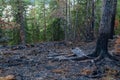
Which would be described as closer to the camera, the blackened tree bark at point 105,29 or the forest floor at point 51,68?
the forest floor at point 51,68

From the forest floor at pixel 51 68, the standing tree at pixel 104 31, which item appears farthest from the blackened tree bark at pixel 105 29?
the forest floor at pixel 51 68

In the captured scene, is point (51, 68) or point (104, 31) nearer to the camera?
point (51, 68)

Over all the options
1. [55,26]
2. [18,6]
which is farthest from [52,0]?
[18,6]

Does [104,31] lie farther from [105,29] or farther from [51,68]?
[51,68]

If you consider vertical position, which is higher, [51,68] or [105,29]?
[105,29]

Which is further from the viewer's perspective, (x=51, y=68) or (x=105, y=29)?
(x=105, y=29)

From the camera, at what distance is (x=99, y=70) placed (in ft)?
31.8

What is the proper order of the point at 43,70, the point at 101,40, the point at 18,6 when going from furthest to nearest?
1. the point at 18,6
2. the point at 101,40
3. the point at 43,70

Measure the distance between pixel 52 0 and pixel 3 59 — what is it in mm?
30319

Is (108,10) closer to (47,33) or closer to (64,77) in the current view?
(64,77)

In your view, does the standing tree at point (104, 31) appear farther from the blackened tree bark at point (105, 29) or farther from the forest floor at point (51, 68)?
the forest floor at point (51, 68)

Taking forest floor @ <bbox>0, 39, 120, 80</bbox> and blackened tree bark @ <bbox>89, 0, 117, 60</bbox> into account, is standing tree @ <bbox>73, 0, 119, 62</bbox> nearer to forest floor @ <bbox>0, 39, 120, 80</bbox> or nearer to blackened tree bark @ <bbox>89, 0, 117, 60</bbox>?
blackened tree bark @ <bbox>89, 0, 117, 60</bbox>

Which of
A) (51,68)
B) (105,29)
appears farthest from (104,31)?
(51,68)

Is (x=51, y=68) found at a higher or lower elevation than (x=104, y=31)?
lower
